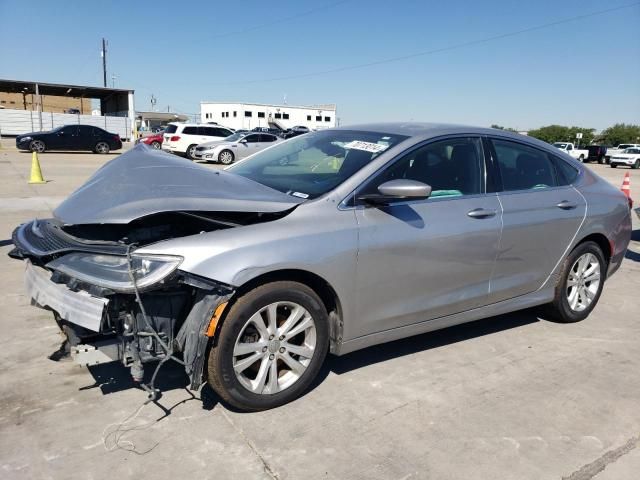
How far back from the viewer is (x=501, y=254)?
3.93m

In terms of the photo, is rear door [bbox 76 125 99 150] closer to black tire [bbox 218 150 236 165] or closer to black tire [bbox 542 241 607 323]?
black tire [bbox 218 150 236 165]

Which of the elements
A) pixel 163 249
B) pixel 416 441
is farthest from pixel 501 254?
pixel 163 249

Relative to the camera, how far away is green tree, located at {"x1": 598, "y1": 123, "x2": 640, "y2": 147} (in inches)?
2859

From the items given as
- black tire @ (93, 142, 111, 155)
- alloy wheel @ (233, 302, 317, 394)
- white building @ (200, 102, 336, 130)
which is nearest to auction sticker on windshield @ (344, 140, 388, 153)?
alloy wheel @ (233, 302, 317, 394)

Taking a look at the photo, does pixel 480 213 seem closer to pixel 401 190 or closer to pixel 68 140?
pixel 401 190

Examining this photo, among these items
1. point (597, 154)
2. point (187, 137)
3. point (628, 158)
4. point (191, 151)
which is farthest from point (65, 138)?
point (597, 154)

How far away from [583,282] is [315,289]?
9.32 feet

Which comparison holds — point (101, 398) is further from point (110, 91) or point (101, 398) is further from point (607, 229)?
point (110, 91)

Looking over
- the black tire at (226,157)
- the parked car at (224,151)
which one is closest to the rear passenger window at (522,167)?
the parked car at (224,151)

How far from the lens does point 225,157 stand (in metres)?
21.8

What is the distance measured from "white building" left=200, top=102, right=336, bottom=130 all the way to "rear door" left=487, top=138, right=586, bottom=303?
65757mm

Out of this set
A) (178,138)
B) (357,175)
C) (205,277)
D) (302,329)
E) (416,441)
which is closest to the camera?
(205,277)

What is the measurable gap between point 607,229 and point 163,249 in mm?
3905

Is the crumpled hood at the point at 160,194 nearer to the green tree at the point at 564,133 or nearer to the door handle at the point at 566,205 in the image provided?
the door handle at the point at 566,205
